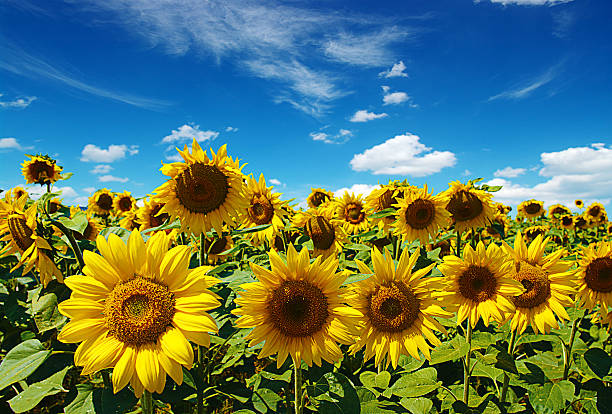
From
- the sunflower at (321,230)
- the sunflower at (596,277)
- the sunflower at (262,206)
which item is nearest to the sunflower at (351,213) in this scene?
the sunflower at (321,230)

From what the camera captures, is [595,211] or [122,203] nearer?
[122,203]

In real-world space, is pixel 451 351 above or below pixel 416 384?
above

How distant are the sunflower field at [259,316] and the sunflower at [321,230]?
70 cm

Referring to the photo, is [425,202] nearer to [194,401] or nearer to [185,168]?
[185,168]

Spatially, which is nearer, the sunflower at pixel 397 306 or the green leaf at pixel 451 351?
the sunflower at pixel 397 306

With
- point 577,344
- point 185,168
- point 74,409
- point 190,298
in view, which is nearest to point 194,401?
point 74,409

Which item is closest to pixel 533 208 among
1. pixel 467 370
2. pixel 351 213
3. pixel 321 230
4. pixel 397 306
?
pixel 351 213

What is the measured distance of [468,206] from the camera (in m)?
5.34

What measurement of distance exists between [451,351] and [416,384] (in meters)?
0.44

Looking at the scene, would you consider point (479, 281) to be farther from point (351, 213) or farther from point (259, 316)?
point (351, 213)

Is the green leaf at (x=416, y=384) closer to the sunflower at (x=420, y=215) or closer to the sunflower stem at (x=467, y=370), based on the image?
the sunflower stem at (x=467, y=370)

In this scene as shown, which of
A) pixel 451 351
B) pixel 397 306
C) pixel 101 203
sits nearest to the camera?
pixel 397 306

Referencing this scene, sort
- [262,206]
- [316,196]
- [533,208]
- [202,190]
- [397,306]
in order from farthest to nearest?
[533,208] < [316,196] < [262,206] < [202,190] < [397,306]

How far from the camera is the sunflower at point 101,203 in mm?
10859
